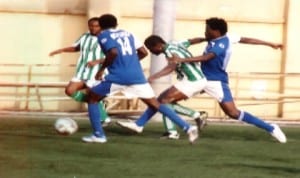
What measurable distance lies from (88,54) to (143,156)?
14.3 feet

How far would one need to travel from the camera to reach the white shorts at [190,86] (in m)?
17.9

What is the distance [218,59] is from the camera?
17906mm

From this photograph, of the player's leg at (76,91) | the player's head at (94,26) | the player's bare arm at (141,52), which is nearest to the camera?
the player's bare arm at (141,52)

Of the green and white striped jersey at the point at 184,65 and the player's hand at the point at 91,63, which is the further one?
the player's hand at the point at 91,63

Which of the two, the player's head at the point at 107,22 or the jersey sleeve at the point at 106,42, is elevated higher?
the player's head at the point at 107,22

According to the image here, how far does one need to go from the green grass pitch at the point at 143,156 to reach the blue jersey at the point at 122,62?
914 mm

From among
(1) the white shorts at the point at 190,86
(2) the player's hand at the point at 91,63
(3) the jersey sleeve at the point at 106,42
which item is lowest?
A: (1) the white shorts at the point at 190,86

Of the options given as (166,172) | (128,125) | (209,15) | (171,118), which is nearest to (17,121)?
(128,125)

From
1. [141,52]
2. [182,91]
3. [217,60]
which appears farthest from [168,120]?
[141,52]

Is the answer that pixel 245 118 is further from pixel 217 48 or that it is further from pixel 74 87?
pixel 74 87

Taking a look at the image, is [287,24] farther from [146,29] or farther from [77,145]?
[77,145]

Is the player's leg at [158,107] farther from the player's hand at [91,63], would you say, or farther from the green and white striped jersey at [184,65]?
the player's hand at [91,63]

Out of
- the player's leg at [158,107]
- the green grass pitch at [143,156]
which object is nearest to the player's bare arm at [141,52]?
the player's leg at [158,107]

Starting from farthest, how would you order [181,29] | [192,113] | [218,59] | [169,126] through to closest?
1. [181,29]
2. [192,113]
3. [169,126]
4. [218,59]
